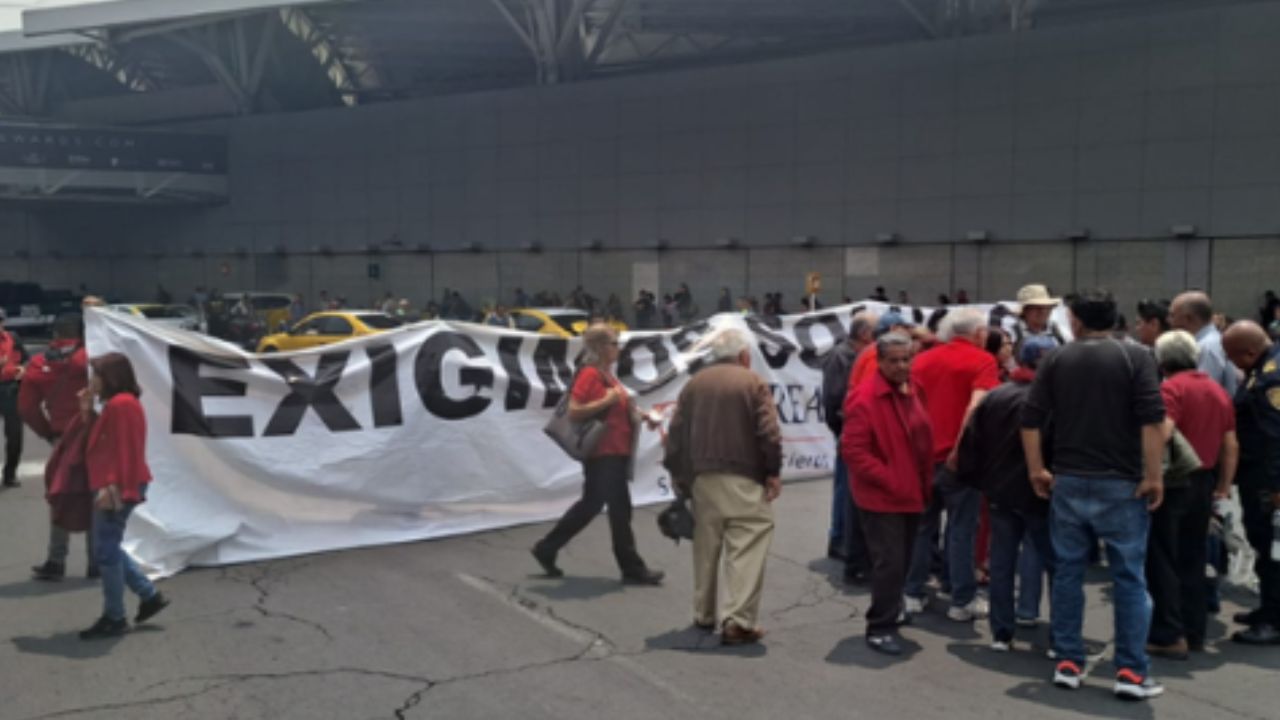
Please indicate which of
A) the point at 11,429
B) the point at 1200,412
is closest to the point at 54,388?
the point at 11,429

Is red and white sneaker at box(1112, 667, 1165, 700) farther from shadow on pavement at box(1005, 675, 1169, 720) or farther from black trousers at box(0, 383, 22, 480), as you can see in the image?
black trousers at box(0, 383, 22, 480)

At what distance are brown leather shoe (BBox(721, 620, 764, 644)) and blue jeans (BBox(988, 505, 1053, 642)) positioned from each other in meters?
1.36

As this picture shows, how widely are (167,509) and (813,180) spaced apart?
27359mm

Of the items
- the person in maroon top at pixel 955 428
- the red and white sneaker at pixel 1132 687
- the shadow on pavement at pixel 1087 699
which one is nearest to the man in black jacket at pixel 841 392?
the person in maroon top at pixel 955 428

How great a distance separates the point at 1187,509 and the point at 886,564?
5.75ft

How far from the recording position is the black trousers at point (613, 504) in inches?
314

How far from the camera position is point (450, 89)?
49.6m

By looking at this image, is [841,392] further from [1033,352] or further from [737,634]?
[737,634]

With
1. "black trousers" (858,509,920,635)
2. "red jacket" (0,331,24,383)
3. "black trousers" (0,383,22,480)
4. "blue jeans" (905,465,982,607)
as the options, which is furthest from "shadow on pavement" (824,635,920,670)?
"red jacket" (0,331,24,383)

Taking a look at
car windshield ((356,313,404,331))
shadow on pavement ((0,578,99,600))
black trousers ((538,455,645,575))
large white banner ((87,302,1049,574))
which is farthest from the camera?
car windshield ((356,313,404,331))

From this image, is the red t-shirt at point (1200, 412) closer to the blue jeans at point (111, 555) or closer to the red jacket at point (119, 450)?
the red jacket at point (119, 450)

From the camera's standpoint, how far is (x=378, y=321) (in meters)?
26.2

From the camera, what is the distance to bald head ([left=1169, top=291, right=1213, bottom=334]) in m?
Result: 7.87

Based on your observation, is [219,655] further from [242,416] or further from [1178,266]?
[1178,266]
